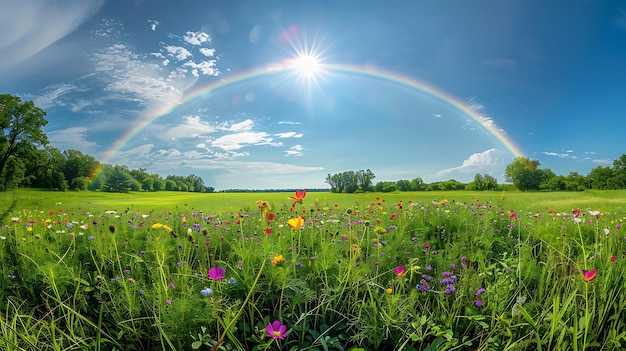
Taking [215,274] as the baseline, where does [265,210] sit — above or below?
above

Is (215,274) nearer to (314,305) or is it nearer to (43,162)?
(314,305)

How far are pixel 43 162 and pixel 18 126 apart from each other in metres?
2.53

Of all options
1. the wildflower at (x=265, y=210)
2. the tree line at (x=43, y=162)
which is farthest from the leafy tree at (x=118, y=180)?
the wildflower at (x=265, y=210)

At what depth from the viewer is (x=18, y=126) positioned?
21578 millimetres

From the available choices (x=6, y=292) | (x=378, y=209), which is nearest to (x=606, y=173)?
(x=378, y=209)

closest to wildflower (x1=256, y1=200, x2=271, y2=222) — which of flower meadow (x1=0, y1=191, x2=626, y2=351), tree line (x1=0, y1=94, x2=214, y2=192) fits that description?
flower meadow (x1=0, y1=191, x2=626, y2=351)

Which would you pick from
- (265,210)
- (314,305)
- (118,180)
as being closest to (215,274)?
(265,210)

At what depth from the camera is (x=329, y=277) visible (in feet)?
8.18

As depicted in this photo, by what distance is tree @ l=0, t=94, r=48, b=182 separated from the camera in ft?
66.9

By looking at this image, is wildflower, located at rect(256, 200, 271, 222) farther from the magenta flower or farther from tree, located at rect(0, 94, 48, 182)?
tree, located at rect(0, 94, 48, 182)

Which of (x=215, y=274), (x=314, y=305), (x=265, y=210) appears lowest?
(x=314, y=305)

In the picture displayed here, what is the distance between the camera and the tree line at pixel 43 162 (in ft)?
68.0

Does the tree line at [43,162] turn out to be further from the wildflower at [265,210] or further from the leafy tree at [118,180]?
the wildflower at [265,210]

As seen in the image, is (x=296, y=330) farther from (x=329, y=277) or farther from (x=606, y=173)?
(x=606, y=173)
